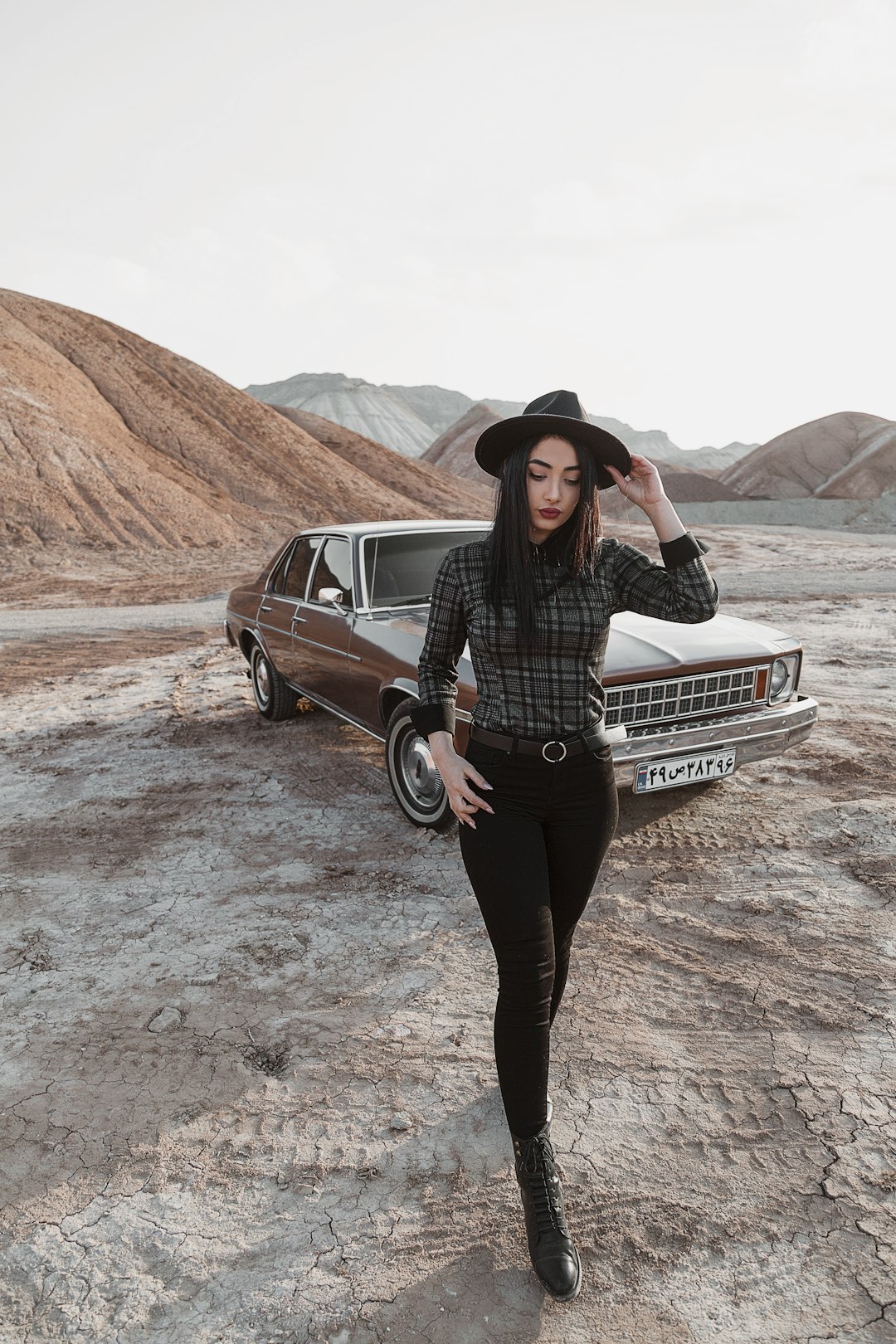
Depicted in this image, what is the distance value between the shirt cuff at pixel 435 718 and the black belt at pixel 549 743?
117 millimetres

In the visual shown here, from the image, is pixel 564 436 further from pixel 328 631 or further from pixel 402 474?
pixel 402 474

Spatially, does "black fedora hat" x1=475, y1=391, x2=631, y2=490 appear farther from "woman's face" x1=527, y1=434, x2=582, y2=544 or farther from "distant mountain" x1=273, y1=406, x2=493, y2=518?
"distant mountain" x1=273, y1=406, x2=493, y2=518

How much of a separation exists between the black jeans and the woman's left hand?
644mm

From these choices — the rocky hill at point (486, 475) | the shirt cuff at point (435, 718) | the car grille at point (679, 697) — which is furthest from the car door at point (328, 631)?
the rocky hill at point (486, 475)

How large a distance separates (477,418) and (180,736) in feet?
290

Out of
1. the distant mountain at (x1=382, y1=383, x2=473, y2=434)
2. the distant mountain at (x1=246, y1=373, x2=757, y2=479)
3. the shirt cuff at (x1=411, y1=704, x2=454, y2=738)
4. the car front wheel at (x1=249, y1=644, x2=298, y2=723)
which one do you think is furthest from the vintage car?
the distant mountain at (x1=382, y1=383, x2=473, y2=434)

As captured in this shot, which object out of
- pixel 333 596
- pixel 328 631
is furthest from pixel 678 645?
pixel 328 631

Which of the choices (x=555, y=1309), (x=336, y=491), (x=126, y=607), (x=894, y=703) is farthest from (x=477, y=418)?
(x=555, y=1309)

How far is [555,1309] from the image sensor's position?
200 cm

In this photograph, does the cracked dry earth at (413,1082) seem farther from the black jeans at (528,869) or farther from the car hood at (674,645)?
the car hood at (674,645)

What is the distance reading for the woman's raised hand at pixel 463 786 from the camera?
2111mm

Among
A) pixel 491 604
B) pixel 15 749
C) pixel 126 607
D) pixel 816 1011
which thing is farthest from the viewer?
pixel 126 607

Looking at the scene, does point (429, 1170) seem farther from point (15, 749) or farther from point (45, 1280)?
point (15, 749)

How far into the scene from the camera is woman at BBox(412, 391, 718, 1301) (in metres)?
2.08
